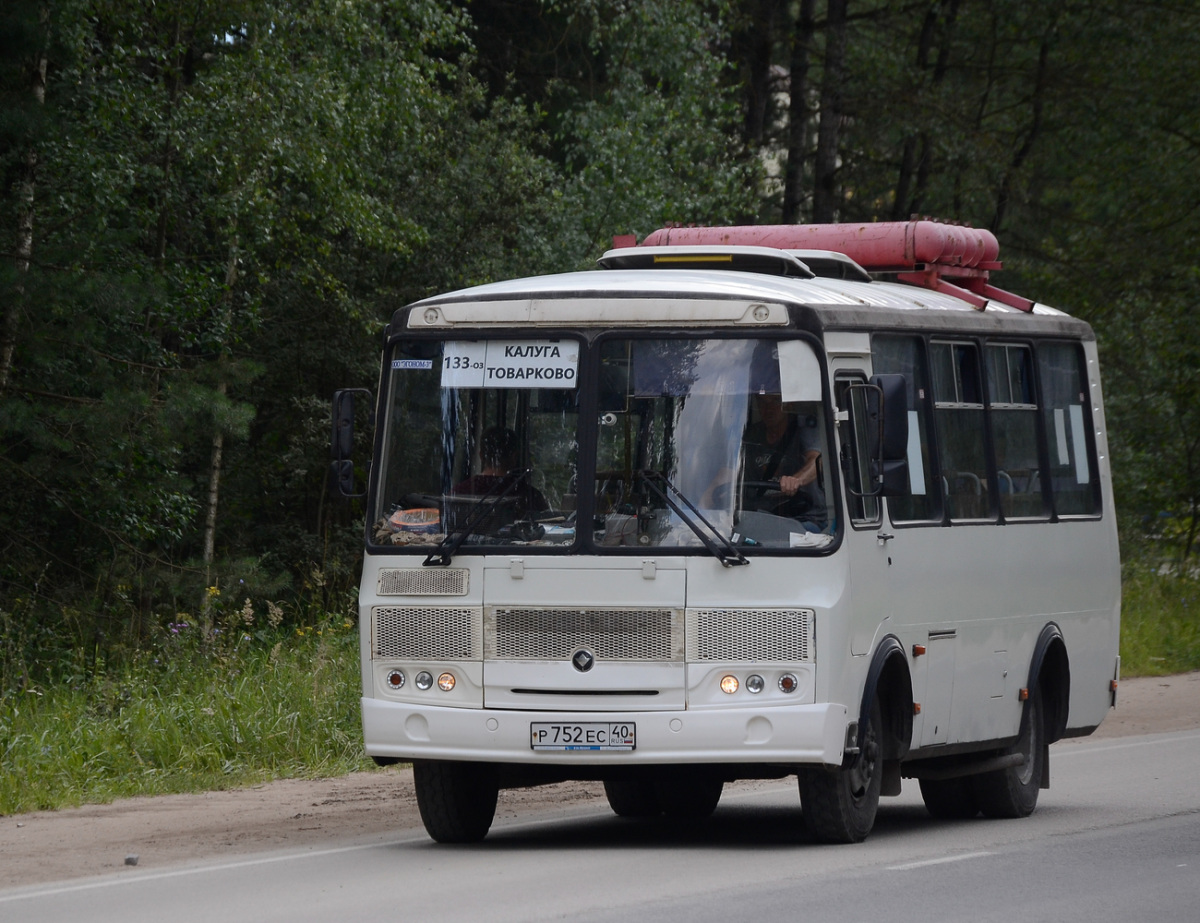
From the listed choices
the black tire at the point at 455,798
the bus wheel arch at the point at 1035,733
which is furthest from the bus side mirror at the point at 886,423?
the bus wheel arch at the point at 1035,733

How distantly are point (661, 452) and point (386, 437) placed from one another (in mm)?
1583

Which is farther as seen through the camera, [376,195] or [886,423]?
[376,195]

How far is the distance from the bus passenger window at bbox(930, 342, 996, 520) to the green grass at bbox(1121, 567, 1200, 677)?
41.0ft

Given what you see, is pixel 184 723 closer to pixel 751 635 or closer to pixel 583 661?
pixel 583 661

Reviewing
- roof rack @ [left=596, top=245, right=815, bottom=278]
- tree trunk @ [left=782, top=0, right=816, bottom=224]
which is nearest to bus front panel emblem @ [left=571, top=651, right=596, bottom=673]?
roof rack @ [left=596, top=245, right=815, bottom=278]

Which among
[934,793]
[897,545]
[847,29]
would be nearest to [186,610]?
[934,793]

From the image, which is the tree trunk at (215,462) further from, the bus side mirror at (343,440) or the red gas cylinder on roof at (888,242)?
the bus side mirror at (343,440)

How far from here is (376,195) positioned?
80.9 feet

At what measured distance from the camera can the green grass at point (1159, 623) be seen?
2408 centimetres

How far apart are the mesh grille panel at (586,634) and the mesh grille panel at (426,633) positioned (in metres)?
0.11

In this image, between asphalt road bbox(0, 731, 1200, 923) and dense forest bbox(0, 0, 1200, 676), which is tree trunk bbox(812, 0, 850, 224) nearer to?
dense forest bbox(0, 0, 1200, 676)

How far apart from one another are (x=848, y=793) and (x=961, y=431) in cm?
267

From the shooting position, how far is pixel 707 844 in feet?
34.4

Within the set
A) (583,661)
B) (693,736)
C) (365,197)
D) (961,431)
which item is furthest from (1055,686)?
(365,197)
